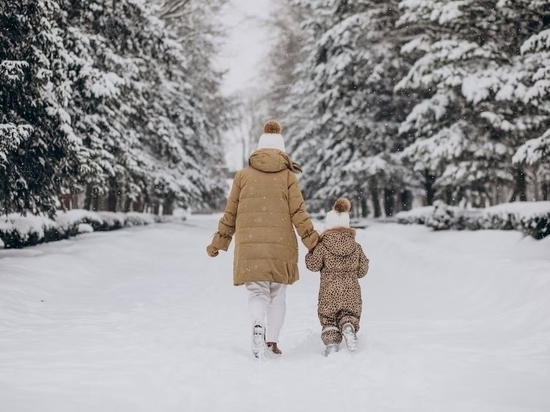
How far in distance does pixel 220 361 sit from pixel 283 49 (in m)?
32.2

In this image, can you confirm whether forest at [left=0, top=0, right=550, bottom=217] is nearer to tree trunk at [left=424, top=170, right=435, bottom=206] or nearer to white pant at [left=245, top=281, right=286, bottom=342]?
tree trunk at [left=424, top=170, right=435, bottom=206]

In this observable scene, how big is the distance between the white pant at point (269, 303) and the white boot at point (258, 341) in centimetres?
10

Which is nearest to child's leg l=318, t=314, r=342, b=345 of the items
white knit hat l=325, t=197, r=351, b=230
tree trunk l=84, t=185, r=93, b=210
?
white knit hat l=325, t=197, r=351, b=230

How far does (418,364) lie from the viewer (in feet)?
16.2

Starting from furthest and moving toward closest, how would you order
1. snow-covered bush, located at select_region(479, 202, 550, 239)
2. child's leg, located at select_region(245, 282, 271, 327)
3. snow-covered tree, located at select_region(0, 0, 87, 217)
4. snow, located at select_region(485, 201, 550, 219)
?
1. snow, located at select_region(485, 201, 550, 219)
2. snow-covered bush, located at select_region(479, 202, 550, 239)
3. snow-covered tree, located at select_region(0, 0, 87, 217)
4. child's leg, located at select_region(245, 282, 271, 327)

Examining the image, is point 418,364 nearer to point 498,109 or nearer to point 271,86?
point 498,109

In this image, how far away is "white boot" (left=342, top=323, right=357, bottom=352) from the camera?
519 centimetres

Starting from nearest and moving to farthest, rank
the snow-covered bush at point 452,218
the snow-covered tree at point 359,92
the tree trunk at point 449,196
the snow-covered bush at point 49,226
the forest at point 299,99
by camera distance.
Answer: the forest at point 299,99, the snow-covered bush at point 49,226, the snow-covered bush at point 452,218, the tree trunk at point 449,196, the snow-covered tree at point 359,92

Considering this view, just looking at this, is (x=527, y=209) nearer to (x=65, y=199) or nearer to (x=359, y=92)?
(x=359, y=92)

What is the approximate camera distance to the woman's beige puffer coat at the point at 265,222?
5.27 meters

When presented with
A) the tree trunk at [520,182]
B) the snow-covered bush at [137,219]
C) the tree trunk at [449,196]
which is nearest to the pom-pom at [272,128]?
the tree trunk at [520,182]

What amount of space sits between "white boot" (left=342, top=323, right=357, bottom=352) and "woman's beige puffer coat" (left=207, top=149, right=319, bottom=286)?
63 centimetres

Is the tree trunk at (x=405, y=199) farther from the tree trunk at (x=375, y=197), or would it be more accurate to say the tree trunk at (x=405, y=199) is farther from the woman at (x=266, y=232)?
the woman at (x=266, y=232)

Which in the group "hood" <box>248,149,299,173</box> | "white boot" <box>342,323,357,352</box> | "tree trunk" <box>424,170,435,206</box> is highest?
"tree trunk" <box>424,170,435,206</box>
